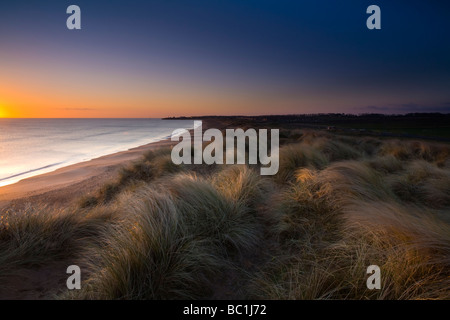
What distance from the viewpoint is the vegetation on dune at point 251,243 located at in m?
2.07

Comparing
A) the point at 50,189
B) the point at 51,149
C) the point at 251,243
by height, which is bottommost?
the point at 50,189

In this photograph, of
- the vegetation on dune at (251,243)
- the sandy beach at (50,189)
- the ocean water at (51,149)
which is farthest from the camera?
the ocean water at (51,149)

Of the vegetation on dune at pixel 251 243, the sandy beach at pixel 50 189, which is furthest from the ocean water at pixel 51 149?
the vegetation on dune at pixel 251 243

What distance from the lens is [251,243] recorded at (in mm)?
3172

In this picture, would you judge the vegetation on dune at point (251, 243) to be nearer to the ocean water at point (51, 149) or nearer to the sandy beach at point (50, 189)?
the sandy beach at point (50, 189)

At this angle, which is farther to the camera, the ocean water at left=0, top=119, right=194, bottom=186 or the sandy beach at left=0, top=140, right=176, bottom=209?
the ocean water at left=0, top=119, right=194, bottom=186

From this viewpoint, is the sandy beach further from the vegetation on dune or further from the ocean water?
the vegetation on dune

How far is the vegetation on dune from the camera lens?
6.79ft

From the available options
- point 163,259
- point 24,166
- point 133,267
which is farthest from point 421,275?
point 24,166

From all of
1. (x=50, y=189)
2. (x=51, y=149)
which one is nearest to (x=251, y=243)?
(x=50, y=189)

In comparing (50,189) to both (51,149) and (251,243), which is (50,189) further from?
(51,149)

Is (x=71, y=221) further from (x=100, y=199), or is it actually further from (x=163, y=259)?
(x=100, y=199)

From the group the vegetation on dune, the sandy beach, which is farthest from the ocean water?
the vegetation on dune
